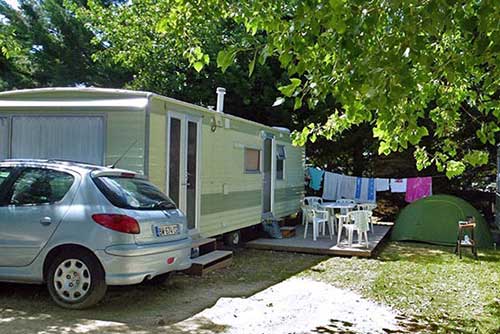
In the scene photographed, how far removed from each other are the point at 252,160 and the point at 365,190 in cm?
481

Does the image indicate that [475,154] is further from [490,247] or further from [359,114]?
[490,247]

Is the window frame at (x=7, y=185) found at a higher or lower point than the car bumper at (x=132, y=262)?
higher

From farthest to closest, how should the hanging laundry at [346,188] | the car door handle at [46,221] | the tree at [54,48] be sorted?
the tree at [54,48] → the hanging laundry at [346,188] → the car door handle at [46,221]

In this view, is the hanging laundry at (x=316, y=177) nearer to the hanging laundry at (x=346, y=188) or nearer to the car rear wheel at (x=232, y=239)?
the hanging laundry at (x=346, y=188)

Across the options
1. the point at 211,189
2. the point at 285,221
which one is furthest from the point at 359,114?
the point at 285,221

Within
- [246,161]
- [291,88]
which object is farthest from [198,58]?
[246,161]

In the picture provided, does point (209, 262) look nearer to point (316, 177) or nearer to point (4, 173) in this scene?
point (4, 173)

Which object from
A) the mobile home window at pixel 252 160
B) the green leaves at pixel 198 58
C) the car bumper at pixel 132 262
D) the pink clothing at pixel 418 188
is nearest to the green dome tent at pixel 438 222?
the pink clothing at pixel 418 188

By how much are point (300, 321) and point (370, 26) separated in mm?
2958

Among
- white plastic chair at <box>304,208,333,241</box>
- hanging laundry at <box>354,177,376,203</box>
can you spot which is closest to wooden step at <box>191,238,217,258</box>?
white plastic chair at <box>304,208,333,241</box>

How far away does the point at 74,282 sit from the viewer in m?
5.16

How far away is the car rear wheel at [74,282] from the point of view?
16.7 feet

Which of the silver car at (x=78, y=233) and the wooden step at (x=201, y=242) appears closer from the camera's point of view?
the silver car at (x=78, y=233)

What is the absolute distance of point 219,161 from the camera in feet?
28.2
